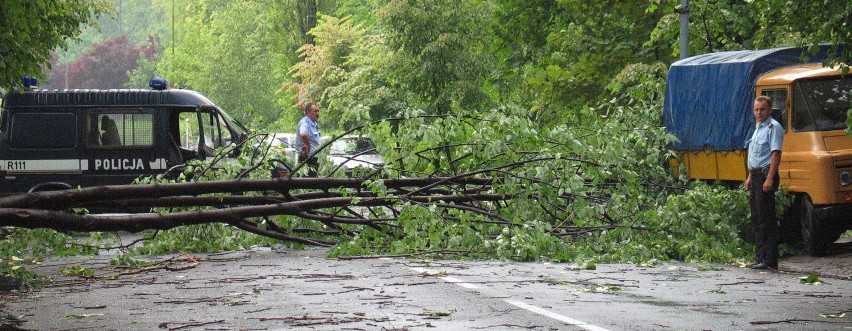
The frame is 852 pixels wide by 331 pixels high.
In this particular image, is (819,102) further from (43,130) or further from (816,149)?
(43,130)

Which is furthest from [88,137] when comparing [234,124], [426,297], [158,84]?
[426,297]

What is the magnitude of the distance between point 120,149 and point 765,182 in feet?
39.1

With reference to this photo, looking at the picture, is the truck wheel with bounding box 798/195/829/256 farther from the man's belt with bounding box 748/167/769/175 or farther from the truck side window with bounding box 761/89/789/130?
the man's belt with bounding box 748/167/769/175

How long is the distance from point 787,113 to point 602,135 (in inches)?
90.8

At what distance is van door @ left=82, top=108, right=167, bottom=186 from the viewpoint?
23172 millimetres

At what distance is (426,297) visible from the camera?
37.3 feet

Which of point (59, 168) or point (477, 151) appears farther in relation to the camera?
point (59, 168)

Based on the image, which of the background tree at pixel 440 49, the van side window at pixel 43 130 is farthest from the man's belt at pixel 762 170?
the background tree at pixel 440 49

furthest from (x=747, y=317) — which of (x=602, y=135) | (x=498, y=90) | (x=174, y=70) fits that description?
(x=174, y=70)

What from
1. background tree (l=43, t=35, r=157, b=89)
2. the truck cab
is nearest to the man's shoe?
the truck cab

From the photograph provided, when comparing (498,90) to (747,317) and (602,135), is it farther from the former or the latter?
(747,317)

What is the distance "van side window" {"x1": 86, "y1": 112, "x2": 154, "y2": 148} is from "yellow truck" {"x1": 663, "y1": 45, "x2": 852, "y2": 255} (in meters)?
8.33

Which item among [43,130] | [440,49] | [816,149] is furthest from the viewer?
[440,49]

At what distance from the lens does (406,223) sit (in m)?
16.0
